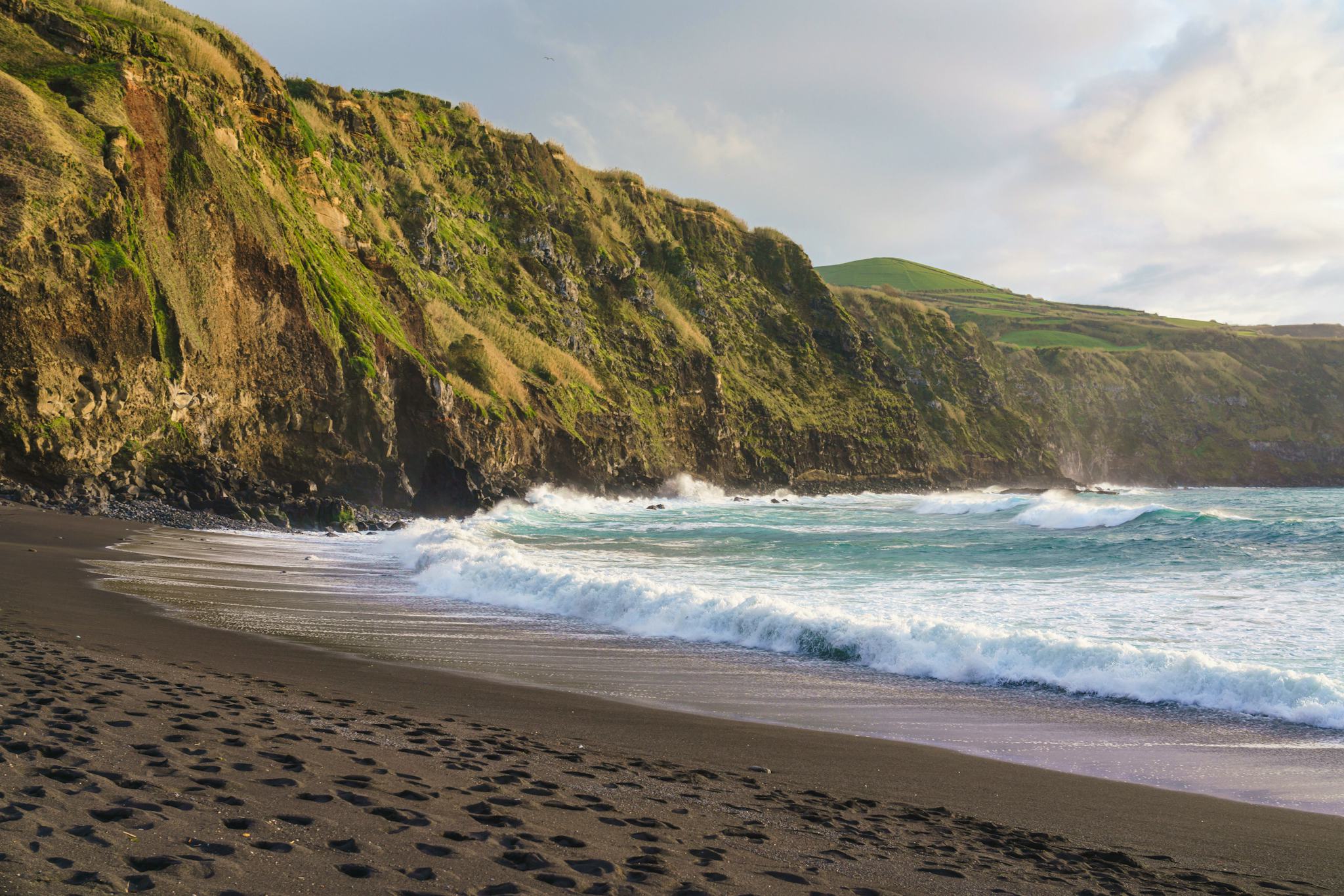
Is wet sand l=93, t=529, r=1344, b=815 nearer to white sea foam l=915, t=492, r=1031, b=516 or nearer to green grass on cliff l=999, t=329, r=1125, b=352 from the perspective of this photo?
white sea foam l=915, t=492, r=1031, b=516

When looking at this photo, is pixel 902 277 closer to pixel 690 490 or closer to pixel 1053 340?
pixel 1053 340

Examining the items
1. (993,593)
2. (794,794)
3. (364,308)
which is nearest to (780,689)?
(794,794)

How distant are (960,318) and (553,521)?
108338mm

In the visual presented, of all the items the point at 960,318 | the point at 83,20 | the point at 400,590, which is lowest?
the point at 400,590

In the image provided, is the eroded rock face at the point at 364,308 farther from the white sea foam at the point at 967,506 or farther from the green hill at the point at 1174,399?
the green hill at the point at 1174,399

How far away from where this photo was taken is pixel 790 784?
19.1 feet

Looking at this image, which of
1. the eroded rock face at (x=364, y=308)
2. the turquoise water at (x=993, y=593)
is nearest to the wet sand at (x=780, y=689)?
the turquoise water at (x=993, y=593)

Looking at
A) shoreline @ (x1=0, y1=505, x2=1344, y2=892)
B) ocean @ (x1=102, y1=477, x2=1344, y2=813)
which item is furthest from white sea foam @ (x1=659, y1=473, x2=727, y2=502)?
shoreline @ (x1=0, y1=505, x2=1344, y2=892)

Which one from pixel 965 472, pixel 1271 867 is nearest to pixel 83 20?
pixel 1271 867

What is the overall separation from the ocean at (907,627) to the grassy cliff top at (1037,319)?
320 ft

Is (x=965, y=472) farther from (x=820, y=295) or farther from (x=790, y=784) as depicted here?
(x=790, y=784)

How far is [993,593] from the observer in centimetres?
1531

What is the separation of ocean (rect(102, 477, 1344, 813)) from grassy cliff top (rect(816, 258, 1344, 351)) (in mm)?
97407

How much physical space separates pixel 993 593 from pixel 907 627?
5.13 metres
